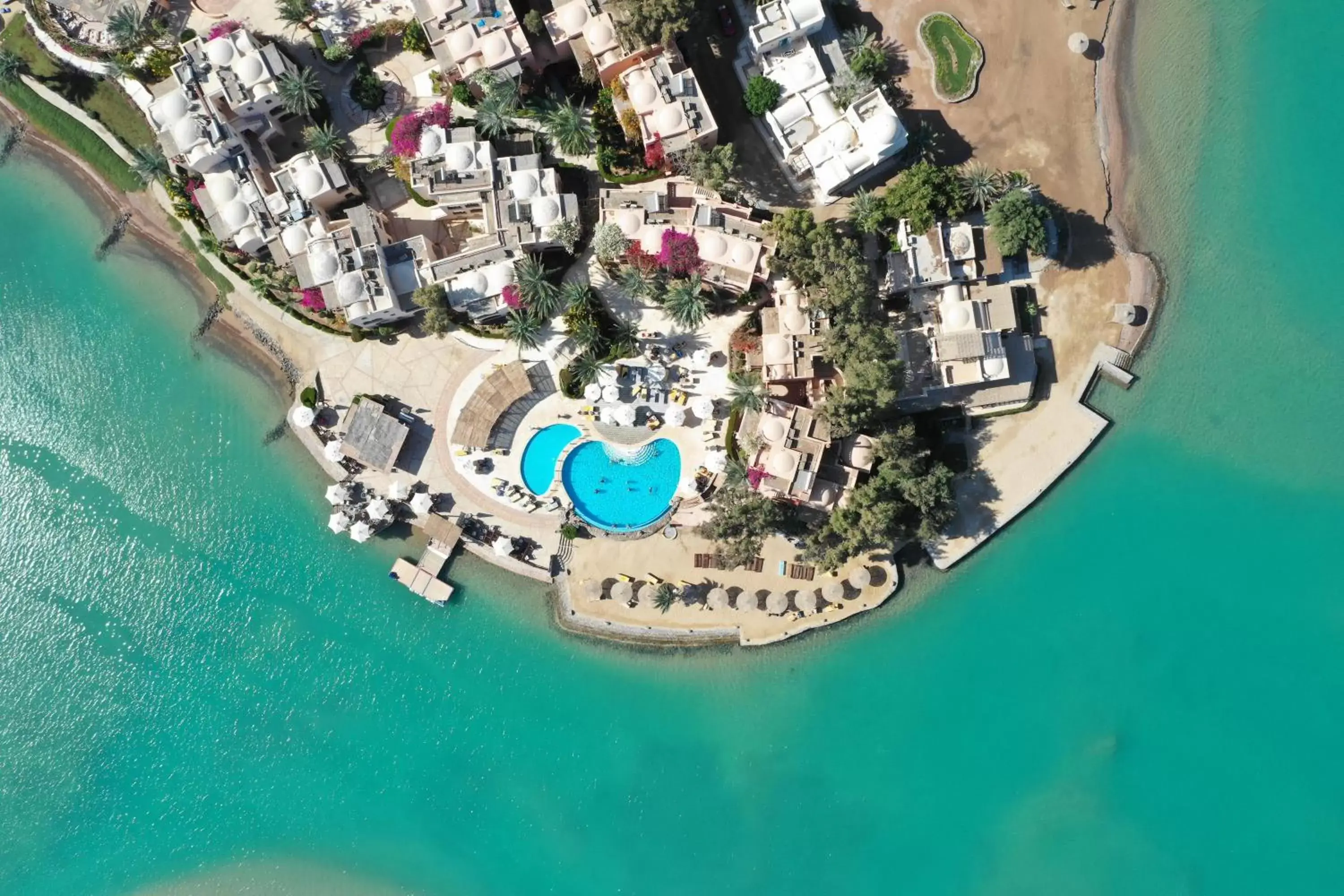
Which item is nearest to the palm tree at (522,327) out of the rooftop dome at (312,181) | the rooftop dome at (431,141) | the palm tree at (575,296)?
the palm tree at (575,296)

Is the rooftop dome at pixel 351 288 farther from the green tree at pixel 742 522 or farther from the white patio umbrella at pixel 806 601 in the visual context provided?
the white patio umbrella at pixel 806 601

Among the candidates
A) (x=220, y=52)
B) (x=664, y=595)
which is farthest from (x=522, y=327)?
(x=220, y=52)

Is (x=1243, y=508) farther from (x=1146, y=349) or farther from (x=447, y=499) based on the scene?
(x=447, y=499)

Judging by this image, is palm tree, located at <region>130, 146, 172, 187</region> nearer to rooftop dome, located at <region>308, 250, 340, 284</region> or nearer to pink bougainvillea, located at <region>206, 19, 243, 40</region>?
pink bougainvillea, located at <region>206, 19, 243, 40</region>

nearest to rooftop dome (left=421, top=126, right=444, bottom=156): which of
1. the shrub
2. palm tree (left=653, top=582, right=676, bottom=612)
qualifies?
the shrub

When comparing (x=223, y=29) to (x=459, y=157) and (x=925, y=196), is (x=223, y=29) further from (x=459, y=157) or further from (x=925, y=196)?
(x=925, y=196)

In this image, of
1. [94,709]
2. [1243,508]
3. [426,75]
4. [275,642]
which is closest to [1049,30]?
[1243,508]
